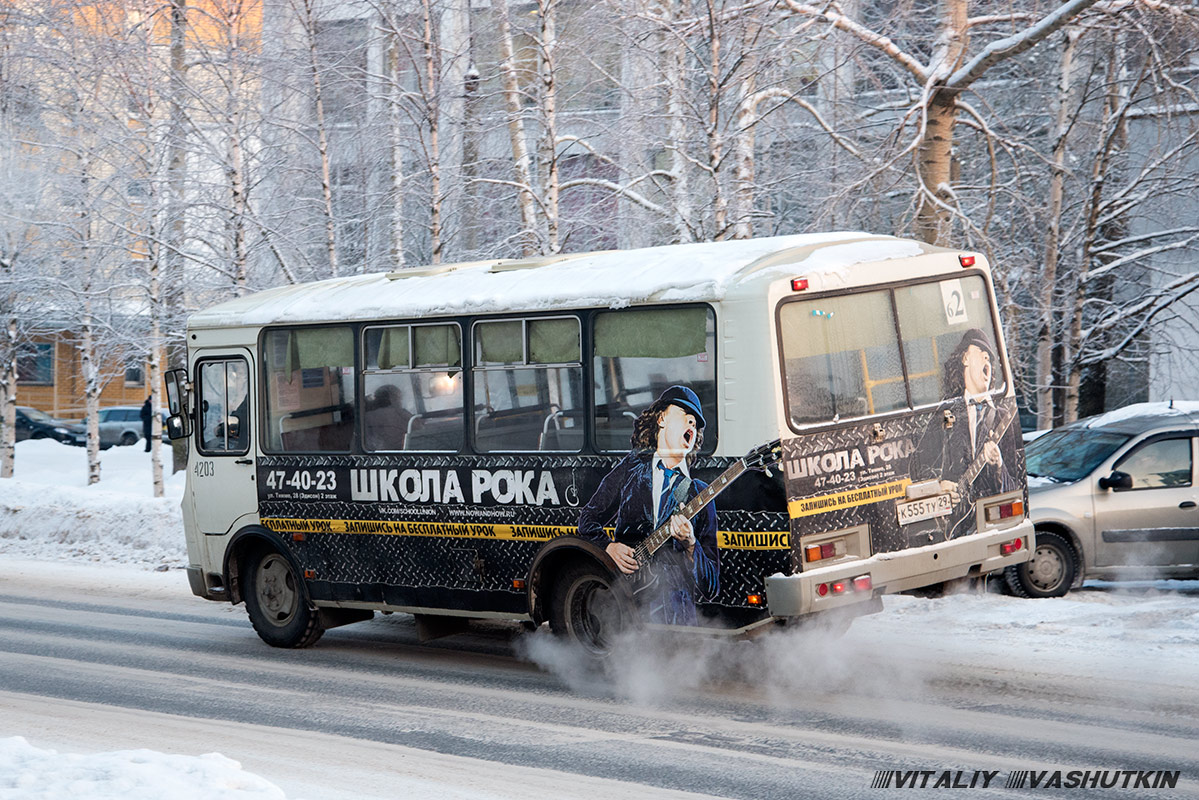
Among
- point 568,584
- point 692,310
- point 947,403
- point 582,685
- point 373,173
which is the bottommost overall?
point 582,685

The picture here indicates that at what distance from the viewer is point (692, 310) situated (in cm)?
799

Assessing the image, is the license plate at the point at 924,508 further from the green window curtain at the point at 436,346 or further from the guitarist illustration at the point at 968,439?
the green window curtain at the point at 436,346

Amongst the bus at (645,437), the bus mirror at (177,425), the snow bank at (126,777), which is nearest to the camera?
the snow bank at (126,777)

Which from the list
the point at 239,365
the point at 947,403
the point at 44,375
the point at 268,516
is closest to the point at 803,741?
A: the point at 947,403

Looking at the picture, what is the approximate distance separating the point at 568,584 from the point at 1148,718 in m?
3.62

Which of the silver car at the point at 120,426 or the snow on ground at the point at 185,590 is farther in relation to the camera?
the silver car at the point at 120,426

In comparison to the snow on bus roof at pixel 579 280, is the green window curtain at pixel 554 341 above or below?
below

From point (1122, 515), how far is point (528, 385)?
5747 millimetres

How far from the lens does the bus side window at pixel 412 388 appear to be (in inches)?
366

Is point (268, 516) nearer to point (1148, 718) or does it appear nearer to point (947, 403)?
point (947, 403)

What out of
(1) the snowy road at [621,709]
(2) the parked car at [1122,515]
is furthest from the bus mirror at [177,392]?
(2) the parked car at [1122,515]

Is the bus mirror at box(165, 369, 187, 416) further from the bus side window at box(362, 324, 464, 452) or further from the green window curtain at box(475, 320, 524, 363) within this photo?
the green window curtain at box(475, 320, 524, 363)

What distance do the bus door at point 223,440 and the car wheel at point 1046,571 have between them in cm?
644

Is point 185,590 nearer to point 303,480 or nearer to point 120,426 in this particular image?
point 303,480
